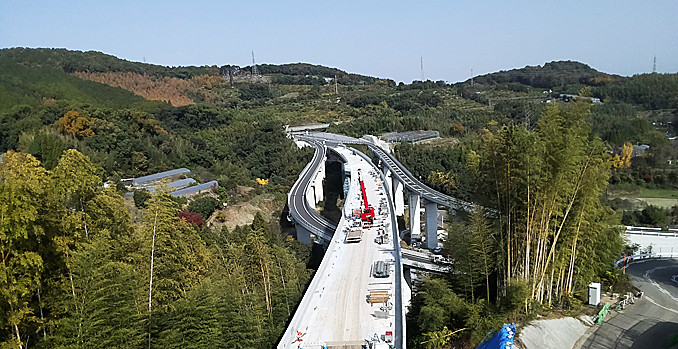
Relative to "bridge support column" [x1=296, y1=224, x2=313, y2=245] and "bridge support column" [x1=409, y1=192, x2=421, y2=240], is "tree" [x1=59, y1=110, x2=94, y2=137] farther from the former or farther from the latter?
"bridge support column" [x1=409, y1=192, x2=421, y2=240]

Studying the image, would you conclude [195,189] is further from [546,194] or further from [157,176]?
[546,194]

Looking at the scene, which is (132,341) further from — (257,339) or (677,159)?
(677,159)

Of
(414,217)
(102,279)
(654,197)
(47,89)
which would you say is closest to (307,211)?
(414,217)

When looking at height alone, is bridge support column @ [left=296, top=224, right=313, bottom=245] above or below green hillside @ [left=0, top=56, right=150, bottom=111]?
below

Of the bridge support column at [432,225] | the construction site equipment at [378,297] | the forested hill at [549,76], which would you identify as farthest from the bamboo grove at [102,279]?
the forested hill at [549,76]

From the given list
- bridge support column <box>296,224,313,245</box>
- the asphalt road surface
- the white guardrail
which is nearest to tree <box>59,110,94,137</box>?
bridge support column <box>296,224,313,245</box>

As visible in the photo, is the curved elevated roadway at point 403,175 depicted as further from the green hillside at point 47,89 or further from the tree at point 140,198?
the green hillside at point 47,89
